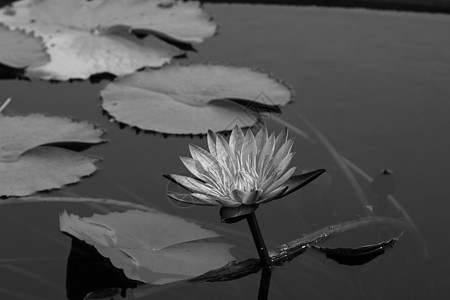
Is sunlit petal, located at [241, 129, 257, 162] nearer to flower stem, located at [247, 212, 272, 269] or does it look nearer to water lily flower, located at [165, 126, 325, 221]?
water lily flower, located at [165, 126, 325, 221]

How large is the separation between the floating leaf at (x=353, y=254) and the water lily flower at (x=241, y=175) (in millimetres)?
308

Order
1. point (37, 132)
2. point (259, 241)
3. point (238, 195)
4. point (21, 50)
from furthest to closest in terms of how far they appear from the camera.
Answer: point (21, 50) < point (37, 132) < point (259, 241) < point (238, 195)

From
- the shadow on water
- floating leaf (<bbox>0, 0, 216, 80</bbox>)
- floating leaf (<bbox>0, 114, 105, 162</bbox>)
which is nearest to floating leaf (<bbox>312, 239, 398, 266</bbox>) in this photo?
floating leaf (<bbox>0, 114, 105, 162</bbox>)

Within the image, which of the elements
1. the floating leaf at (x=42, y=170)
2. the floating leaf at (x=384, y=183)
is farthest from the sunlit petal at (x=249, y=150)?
the floating leaf at (x=42, y=170)

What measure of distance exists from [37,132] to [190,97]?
1.55 ft

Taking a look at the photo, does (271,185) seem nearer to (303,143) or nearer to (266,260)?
(266,260)

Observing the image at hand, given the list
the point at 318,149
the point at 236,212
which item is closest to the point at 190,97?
the point at 318,149

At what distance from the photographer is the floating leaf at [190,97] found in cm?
225

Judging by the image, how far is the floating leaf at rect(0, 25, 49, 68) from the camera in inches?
103

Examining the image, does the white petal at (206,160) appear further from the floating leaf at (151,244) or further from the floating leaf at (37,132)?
the floating leaf at (37,132)

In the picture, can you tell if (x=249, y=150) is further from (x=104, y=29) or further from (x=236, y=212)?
(x=104, y=29)

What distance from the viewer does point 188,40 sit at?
109 inches

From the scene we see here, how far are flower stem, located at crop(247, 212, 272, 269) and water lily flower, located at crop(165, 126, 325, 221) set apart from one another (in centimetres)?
5

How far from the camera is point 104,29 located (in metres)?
2.77
